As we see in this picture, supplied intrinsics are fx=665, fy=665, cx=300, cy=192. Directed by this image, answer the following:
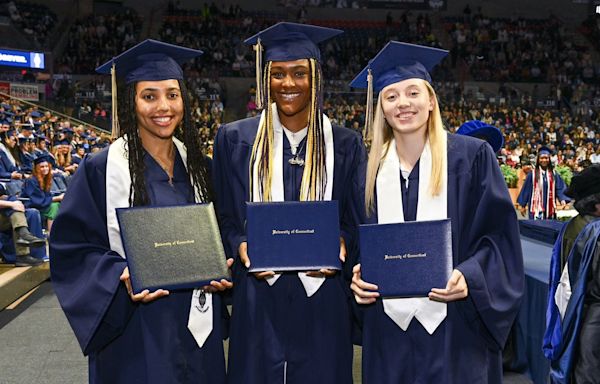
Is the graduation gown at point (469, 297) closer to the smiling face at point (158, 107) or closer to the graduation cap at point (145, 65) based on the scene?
the smiling face at point (158, 107)

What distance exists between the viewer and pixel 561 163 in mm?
17703

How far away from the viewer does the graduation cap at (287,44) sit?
2492mm

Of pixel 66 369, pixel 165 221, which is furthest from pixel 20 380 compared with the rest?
pixel 165 221

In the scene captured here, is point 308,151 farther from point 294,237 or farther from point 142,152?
point 142,152

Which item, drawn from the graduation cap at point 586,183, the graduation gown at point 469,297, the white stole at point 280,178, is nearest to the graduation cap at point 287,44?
the white stole at point 280,178

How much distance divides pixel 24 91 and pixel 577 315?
1992cm

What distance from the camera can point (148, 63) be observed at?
2.45m

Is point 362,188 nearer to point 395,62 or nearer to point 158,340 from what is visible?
point 395,62

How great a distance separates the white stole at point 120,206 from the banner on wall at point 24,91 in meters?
19.4

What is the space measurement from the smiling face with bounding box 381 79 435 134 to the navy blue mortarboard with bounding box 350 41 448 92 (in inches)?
1.1

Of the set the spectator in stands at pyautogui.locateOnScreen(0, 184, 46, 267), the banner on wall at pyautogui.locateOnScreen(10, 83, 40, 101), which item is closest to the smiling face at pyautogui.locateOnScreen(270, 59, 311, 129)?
the spectator in stands at pyautogui.locateOnScreen(0, 184, 46, 267)

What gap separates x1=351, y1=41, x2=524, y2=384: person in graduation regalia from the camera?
220 centimetres

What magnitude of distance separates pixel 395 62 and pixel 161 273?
3.58 ft

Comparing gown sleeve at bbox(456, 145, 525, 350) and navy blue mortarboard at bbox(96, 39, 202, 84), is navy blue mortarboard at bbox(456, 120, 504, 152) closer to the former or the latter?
gown sleeve at bbox(456, 145, 525, 350)
